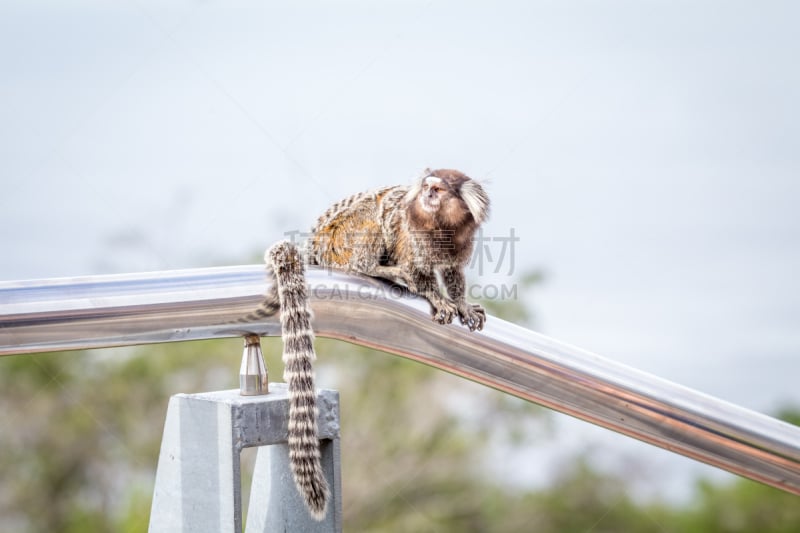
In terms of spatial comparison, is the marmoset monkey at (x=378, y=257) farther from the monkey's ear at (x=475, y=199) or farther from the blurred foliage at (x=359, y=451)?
the blurred foliage at (x=359, y=451)

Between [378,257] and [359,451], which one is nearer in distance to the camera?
[378,257]

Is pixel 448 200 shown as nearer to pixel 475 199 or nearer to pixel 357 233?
pixel 475 199

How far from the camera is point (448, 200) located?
152 cm

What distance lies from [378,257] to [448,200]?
0.34m

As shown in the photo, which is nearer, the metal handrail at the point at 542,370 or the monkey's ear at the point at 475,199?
the metal handrail at the point at 542,370

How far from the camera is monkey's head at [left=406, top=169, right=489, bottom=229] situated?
1522 mm

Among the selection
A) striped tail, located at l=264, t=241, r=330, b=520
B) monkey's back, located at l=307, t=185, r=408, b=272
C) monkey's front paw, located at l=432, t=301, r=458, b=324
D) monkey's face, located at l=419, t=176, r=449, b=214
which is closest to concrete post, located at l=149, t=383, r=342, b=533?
striped tail, located at l=264, t=241, r=330, b=520

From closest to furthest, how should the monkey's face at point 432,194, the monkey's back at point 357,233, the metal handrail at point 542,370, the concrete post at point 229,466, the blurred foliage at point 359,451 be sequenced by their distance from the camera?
the concrete post at point 229,466
the metal handrail at point 542,370
the monkey's face at point 432,194
the monkey's back at point 357,233
the blurred foliage at point 359,451

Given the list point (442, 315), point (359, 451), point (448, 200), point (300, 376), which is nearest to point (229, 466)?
point (300, 376)

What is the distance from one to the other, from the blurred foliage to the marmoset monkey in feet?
12.3

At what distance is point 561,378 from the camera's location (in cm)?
103

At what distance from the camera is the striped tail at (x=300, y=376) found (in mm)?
907

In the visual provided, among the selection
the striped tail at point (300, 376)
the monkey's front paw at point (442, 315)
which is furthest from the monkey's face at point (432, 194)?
the striped tail at point (300, 376)

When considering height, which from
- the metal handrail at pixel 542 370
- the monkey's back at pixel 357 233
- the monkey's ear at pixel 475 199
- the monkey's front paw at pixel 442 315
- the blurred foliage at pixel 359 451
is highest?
the blurred foliage at pixel 359 451
